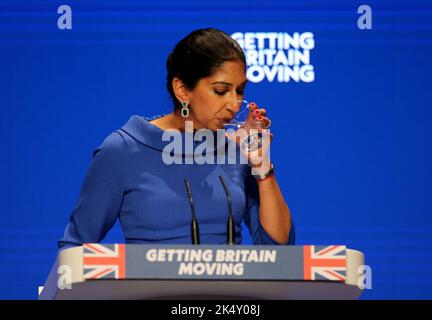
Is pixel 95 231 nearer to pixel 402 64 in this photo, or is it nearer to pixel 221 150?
pixel 221 150

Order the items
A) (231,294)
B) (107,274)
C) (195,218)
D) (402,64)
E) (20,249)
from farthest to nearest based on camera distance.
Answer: (402,64) → (20,249) → (195,218) → (231,294) → (107,274)

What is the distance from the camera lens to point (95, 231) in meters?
3.21

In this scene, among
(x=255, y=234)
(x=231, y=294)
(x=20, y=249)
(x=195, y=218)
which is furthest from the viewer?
(x=20, y=249)

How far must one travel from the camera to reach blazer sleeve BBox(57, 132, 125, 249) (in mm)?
3201

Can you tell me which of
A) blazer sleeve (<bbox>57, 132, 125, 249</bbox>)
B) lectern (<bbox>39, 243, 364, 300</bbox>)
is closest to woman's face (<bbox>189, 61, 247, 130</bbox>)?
blazer sleeve (<bbox>57, 132, 125, 249</bbox>)

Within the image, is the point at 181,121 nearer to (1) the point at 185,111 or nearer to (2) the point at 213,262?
(1) the point at 185,111

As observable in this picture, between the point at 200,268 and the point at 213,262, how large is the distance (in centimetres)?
4

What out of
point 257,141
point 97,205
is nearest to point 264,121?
point 257,141

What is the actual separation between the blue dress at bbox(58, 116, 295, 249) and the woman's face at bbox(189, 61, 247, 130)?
0.49 feet

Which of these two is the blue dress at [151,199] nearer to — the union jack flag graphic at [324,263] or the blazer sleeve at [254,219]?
the blazer sleeve at [254,219]

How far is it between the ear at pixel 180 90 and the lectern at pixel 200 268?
111cm

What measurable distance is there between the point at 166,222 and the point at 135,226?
10 centimetres

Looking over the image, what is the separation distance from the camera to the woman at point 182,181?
3.16m
